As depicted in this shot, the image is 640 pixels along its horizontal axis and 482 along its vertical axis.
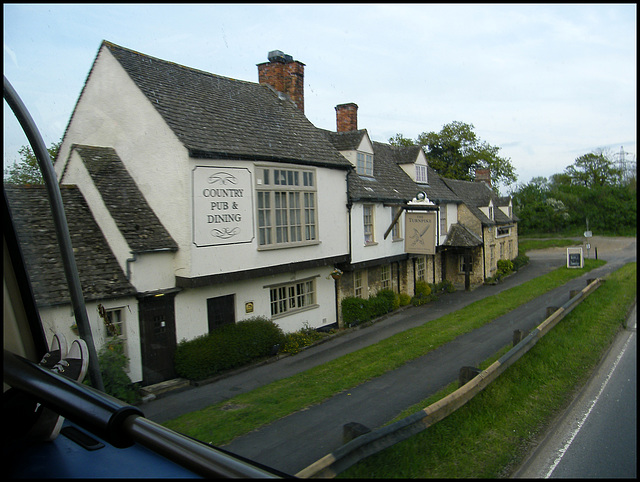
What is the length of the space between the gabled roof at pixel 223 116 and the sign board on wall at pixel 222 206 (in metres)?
0.46

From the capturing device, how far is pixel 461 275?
85.8 ft

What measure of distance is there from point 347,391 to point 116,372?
3.91 m

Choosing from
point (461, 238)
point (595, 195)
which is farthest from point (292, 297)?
point (461, 238)

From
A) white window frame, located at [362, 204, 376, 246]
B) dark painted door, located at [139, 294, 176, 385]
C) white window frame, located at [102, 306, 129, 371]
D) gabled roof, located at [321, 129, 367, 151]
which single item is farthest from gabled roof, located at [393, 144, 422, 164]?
white window frame, located at [102, 306, 129, 371]

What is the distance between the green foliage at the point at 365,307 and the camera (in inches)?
627

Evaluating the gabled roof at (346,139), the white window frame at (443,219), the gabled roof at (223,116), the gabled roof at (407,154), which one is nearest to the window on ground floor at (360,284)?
the gabled roof at (223,116)

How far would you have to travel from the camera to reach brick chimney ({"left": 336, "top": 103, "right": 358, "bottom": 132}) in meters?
20.5

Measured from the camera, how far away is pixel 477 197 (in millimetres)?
28312

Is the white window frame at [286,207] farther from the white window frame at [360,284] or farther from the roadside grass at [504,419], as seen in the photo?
the roadside grass at [504,419]

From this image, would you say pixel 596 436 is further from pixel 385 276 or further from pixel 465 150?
pixel 385 276

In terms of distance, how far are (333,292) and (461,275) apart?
12820 millimetres

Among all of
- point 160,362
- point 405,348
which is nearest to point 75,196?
point 160,362

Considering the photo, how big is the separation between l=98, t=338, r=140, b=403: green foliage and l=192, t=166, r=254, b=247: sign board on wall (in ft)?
9.49

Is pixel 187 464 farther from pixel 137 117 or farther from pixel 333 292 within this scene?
pixel 333 292
